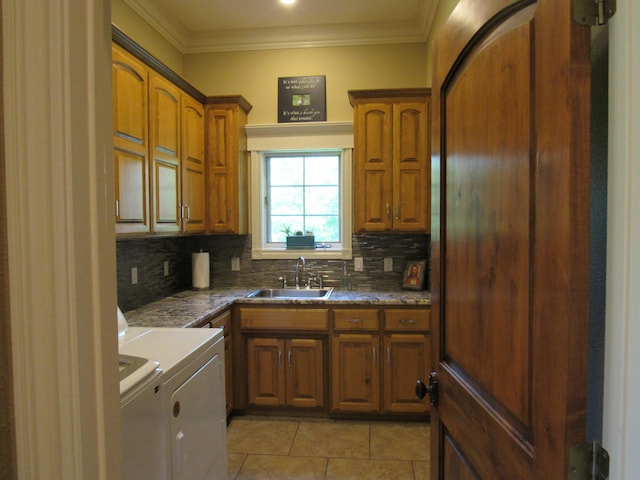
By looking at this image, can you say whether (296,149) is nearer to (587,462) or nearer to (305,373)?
(305,373)

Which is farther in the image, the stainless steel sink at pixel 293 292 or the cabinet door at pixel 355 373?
the stainless steel sink at pixel 293 292

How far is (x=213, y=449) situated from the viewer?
70.1 inches

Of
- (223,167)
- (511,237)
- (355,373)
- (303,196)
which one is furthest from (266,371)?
(511,237)

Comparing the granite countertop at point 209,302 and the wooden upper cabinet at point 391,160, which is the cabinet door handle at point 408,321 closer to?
the granite countertop at point 209,302

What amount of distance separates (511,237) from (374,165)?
2.22 meters

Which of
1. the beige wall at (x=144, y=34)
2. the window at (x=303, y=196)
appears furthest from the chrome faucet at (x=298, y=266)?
the beige wall at (x=144, y=34)

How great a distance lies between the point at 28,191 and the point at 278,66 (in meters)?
3.15

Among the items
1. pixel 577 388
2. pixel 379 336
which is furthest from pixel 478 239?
pixel 379 336

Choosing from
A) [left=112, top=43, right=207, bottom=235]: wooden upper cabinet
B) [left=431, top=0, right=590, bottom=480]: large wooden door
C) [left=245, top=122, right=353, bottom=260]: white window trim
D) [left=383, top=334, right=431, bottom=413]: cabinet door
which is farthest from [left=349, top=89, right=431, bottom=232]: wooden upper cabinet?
[left=431, top=0, right=590, bottom=480]: large wooden door

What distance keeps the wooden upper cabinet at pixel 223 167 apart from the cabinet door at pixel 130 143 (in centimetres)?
83

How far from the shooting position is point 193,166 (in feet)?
9.41

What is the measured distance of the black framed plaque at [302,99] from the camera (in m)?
3.25

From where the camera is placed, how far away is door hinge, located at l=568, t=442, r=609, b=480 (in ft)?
1.91

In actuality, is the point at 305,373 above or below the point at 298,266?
below
